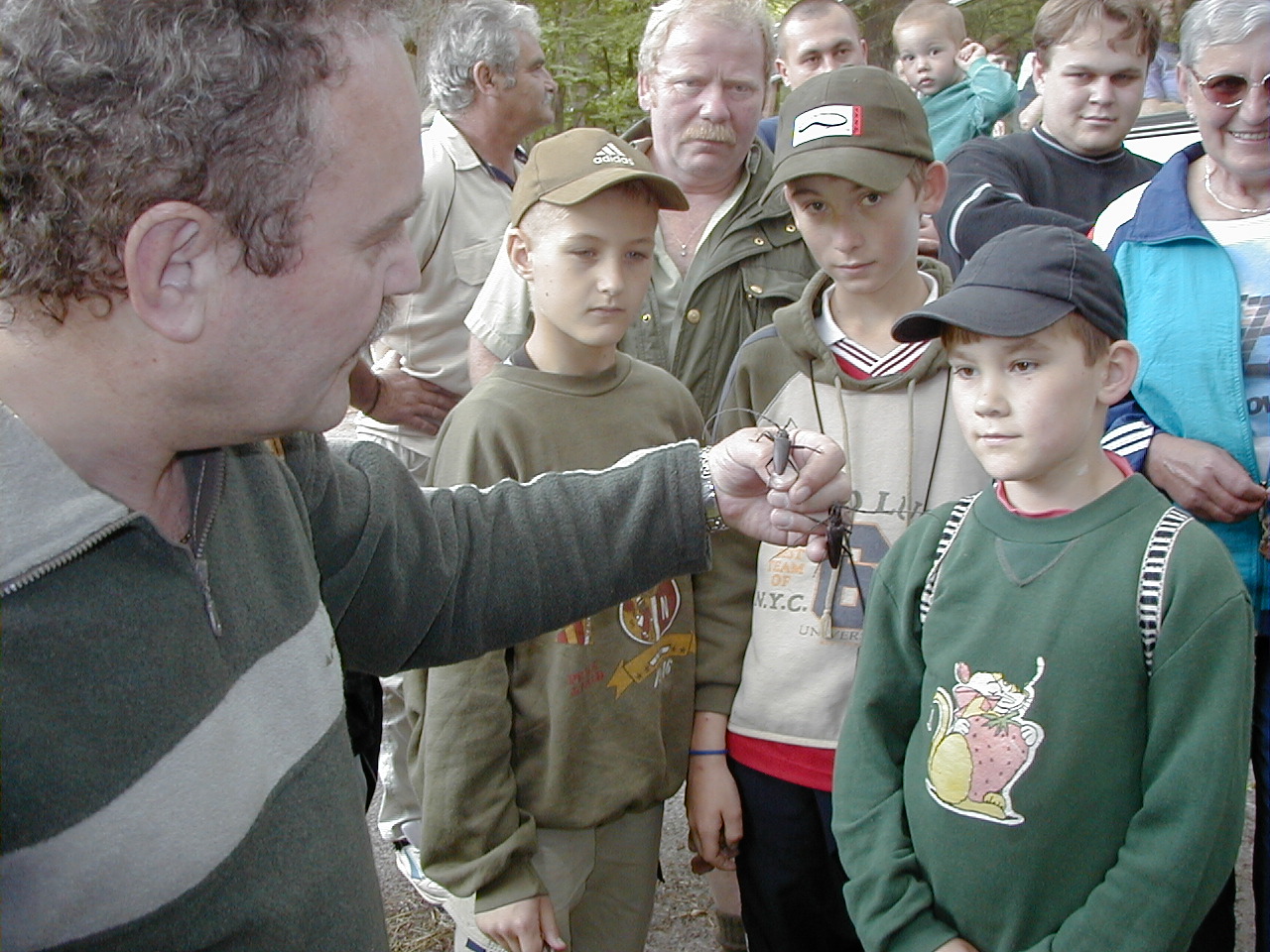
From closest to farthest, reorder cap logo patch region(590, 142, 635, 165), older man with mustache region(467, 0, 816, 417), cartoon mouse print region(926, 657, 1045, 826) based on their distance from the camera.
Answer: cartoon mouse print region(926, 657, 1045, 826) < cap logo patch region(590, 142, 635, 165) < older man with mustache region(467, 0, 816, 417)

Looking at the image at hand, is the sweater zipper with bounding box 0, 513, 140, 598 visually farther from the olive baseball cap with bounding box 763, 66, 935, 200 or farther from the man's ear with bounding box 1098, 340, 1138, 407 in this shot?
the olive baseball cap with bounding box 763, 66, 935, 200

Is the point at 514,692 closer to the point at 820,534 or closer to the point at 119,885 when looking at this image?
the point at 820,534

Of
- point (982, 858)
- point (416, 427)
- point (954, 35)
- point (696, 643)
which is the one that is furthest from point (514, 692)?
point (954, 35)

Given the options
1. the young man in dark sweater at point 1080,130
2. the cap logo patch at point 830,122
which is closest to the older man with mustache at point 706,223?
the cap logo patch at point 830,122

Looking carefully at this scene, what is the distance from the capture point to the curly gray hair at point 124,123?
3.76 ft

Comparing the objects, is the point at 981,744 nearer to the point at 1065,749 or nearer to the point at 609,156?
the point at 1065,749

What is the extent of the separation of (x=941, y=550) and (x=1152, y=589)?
0.40 m

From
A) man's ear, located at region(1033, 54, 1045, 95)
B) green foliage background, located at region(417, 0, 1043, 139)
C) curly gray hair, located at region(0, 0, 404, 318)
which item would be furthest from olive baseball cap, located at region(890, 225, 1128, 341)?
green foliage background, located at region(417, 0, 1043, 139)

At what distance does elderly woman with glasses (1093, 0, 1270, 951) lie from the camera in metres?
2.55

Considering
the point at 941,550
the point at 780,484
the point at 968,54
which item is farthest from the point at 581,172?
the point at 968,54

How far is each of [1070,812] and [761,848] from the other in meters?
0.92

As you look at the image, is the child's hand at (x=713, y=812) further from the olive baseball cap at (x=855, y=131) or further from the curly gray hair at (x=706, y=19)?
the curly gray hair at (x=706, y=19)

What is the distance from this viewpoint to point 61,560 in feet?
3.73

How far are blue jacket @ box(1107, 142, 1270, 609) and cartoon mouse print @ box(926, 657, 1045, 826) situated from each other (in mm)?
959
